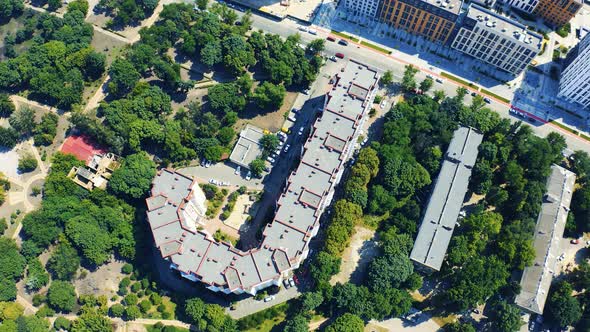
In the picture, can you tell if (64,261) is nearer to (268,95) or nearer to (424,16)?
(268,95)

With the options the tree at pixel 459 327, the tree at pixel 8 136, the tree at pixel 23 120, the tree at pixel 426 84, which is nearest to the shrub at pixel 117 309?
the tree at pixel 8 136

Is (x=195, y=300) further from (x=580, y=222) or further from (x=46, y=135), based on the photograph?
(x=580, y=222)

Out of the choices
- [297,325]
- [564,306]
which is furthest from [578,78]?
[297,325]

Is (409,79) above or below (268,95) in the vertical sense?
above

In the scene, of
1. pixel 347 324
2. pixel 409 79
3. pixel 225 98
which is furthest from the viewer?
pixel 409 79

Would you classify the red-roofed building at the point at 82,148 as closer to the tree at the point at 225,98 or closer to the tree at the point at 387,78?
the tree at the point at 225,98

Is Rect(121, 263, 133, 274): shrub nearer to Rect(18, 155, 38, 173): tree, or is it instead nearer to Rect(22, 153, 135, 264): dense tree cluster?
Rect(22, 153, 135, 264): dense tree cluster
